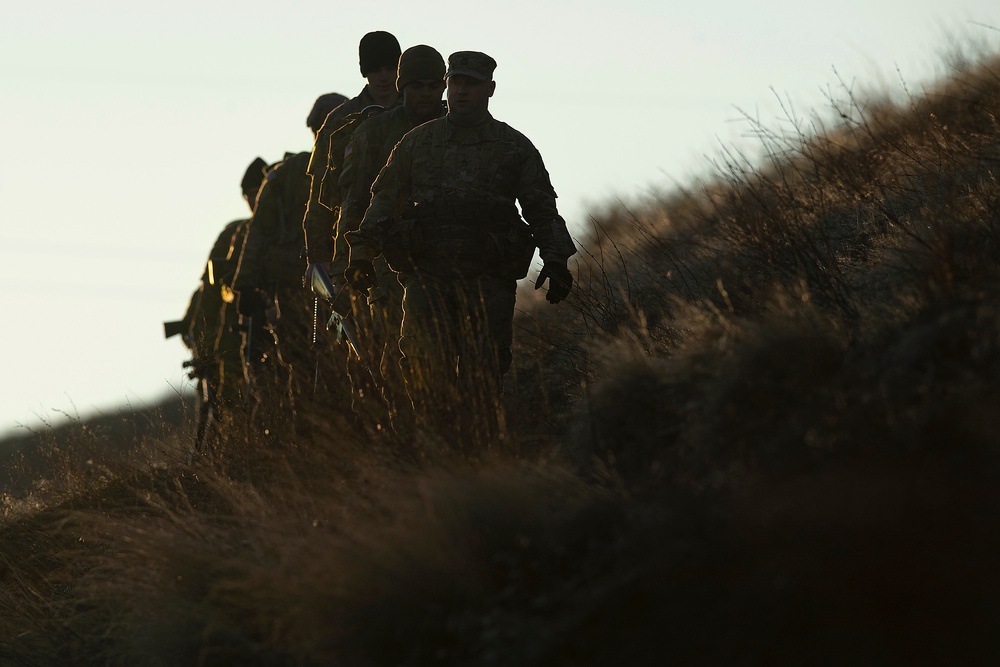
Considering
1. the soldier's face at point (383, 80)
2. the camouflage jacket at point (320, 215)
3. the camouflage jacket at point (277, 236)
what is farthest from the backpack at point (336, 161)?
the camouflage jacket at point (277, 236)

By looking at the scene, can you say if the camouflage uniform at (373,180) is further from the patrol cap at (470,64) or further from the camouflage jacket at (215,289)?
the camouflage jacket at (215,289)

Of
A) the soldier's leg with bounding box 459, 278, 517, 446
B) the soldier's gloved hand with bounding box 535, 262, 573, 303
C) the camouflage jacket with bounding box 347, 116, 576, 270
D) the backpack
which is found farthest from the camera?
the backpack

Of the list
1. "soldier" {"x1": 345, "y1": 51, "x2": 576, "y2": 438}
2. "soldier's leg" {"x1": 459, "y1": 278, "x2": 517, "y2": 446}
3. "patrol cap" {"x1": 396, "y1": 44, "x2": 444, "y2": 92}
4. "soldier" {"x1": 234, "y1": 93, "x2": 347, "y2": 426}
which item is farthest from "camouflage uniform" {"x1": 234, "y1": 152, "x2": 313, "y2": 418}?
"soldier's leg" {"x1": 459, "y1": 278, "x2": 517, "y2": 446}

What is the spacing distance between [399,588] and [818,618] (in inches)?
49.2

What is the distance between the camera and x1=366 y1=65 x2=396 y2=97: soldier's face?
7855 mm

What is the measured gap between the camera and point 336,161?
7.45 meters

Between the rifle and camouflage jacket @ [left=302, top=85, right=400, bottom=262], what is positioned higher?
camouflage jacket @ [left=302, top=85, right=400, bottom=262]

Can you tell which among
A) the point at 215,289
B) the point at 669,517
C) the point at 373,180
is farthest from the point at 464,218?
the point at 215,289

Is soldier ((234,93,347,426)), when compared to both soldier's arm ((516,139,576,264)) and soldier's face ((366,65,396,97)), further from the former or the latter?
soldier's arm ((516,139,576,264))

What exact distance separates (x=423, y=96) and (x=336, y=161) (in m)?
0.81

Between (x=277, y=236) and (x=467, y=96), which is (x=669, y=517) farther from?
(x=277, y=236)

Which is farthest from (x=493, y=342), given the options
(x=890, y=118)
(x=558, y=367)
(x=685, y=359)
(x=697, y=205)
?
(x=697, y=205)

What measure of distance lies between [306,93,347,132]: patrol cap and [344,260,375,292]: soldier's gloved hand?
2.84m

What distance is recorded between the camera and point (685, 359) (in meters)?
4.76
